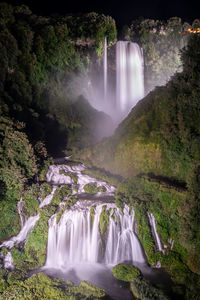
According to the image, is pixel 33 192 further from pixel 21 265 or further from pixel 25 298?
pixel 25 298

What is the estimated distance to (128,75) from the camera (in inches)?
1083

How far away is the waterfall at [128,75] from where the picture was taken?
26.9 meters

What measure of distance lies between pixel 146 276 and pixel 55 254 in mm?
4126

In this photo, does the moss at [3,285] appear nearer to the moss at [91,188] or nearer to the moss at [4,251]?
the moss at [4,251]

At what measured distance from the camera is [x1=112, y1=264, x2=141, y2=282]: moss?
8.88 meters

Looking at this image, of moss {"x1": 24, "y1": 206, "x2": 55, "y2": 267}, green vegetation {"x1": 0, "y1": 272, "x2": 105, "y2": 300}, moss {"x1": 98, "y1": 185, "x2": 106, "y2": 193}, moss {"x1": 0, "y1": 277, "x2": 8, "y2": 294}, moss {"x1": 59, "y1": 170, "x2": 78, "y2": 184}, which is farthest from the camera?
moss {"x1": 59, "y1": 170, "x2": 78, "y2": 184}

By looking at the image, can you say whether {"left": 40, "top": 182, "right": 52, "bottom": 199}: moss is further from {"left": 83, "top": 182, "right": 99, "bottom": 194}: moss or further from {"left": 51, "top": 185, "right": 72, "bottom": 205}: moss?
{"left": 83, "top": 182, "right": 99, "bottom": 194}: moss

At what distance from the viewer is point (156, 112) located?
510 inches

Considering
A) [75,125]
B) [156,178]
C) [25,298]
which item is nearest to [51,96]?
[75,125]

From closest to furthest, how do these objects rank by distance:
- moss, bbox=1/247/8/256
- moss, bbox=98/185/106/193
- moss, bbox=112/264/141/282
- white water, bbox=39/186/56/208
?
1. moss, bbox=112/264/141/282
2. moss, bbox=1/247/8/256
3. white water, bbox=39/186/56/208
4. moss, bbox=98/185/106/193

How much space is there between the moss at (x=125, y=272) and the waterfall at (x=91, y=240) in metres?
0.71

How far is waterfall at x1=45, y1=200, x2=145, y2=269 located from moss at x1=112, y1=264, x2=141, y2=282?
0.71 m

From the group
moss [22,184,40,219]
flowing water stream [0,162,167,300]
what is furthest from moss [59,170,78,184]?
flowing water stream [0,162,167,300]

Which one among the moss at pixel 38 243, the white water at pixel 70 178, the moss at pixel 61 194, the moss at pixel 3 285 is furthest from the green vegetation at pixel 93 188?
the moss at pixel 3 285
